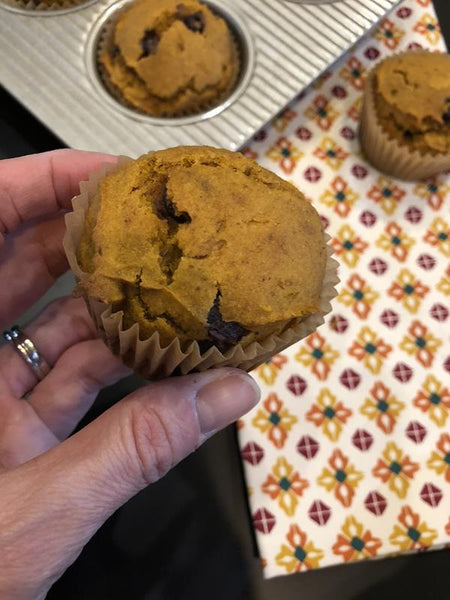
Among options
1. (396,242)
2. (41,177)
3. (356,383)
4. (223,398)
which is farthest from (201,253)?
(396,242)

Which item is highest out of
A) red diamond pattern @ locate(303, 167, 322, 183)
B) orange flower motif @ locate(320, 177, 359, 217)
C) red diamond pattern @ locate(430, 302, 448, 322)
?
red diamond pattern @ locate(303, 167, 322, 183)

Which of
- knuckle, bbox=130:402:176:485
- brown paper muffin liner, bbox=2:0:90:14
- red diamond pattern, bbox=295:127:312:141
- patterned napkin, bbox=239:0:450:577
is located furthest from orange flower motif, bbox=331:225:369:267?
brown paper muffin liner, bbox=2:0:90:14

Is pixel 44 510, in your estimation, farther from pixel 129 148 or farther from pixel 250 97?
pixel 250 97

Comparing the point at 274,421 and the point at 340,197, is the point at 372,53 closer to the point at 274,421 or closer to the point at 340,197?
the point at 340,197

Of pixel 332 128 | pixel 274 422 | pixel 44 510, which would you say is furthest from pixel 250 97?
pixel 44 510

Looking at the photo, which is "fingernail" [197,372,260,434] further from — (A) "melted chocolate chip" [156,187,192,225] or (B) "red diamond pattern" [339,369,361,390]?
(B) "red diamond pattern" [339,369,361,390]

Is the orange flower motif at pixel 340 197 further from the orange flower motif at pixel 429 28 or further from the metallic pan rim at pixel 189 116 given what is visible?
the orange flower motif at pixel 429 28
